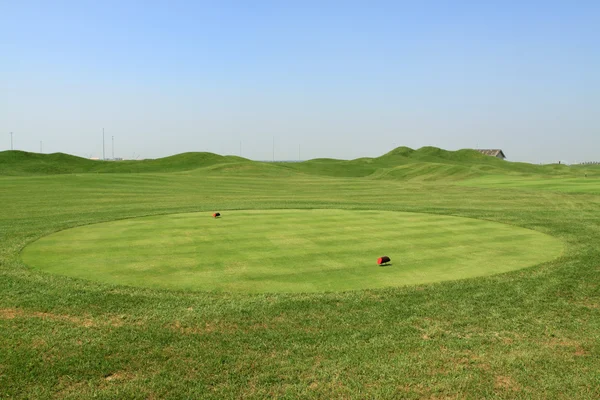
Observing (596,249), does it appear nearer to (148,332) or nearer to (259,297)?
(259,297)

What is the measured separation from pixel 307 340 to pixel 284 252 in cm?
509

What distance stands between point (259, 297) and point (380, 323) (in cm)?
238

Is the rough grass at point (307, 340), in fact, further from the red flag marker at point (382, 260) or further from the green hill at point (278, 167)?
the green hill at point (278, 167)

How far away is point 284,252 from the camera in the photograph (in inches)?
458

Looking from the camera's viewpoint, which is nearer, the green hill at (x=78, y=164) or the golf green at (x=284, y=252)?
the golf green at (x=284, y=252)

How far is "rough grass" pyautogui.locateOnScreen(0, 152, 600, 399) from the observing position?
17.6 feet

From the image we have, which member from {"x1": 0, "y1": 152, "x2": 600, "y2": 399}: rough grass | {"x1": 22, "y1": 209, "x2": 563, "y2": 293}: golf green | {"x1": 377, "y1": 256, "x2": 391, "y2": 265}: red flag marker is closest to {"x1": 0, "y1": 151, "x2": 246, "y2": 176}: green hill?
{"x1": 22, "y1": 209, "x2": 563, "y2": 293}: golf green

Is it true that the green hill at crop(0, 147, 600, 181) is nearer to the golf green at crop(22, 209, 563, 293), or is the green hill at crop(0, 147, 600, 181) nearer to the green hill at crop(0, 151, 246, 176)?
the green hill at crop(0, 151, 246, 176)

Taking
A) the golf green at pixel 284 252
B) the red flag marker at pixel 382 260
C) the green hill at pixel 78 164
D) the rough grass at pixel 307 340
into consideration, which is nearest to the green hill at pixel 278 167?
the green hill at pixel 78 164

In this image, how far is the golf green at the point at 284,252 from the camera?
372 inches

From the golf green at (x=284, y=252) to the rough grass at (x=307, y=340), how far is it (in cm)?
62

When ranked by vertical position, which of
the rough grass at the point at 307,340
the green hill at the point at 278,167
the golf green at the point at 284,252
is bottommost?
the rough grass at the point at 307,340

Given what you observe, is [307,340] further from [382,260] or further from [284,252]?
[284,252]

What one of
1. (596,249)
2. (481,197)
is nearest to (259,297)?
(596,249)
